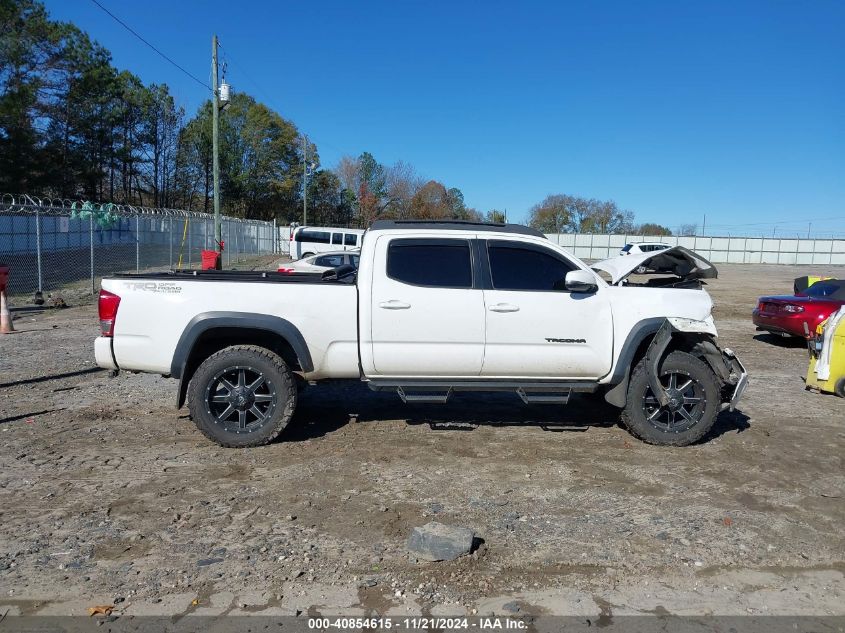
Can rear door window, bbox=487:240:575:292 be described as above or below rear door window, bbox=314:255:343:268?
above

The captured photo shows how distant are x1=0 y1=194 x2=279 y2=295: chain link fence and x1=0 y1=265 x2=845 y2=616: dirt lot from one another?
42.7 feet

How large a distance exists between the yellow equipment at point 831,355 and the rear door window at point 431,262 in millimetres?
5203

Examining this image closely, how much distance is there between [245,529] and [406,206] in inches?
2572

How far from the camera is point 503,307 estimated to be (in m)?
5.71

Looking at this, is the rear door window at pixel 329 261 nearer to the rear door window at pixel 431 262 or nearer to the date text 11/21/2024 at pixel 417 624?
the rear door window at pixel 431 262

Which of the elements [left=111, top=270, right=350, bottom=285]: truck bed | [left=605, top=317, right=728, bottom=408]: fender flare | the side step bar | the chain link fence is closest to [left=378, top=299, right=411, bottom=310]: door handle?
[left=111, top=270, right=350, bottom=285]: truck bed

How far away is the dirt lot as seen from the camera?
3.54 meters

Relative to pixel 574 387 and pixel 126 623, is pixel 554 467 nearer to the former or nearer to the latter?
pixel 574 387

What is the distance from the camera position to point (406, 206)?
68.2 metres

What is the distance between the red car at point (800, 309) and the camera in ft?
37.8

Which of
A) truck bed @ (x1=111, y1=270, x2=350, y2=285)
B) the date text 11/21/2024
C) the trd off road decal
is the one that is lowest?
the date text 11/21/2024

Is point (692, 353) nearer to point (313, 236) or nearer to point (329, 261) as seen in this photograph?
point (329, 261)

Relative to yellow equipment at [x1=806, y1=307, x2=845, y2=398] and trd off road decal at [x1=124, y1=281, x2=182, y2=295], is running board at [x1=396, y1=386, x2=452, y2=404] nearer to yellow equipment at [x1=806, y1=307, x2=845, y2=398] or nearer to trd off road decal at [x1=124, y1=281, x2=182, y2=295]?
trd off road decal at [x1=124, y1=281, x2=182, y2=295]

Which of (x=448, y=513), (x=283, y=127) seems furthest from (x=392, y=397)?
(x=283, y=127)
